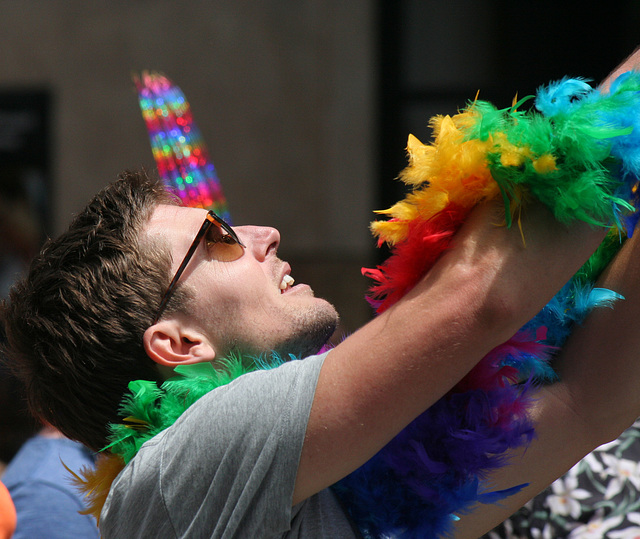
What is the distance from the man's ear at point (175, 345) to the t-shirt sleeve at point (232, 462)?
0.24m

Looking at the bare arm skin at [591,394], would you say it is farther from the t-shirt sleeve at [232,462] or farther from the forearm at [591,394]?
the t-shirt sleeve at [232,462]

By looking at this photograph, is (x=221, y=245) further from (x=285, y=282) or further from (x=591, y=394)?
(x=591, y=394)

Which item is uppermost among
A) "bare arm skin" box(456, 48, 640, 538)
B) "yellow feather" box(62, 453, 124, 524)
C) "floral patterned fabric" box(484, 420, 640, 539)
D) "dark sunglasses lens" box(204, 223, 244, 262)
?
"dark sunglasses lens" box(204, 223, 244, 262)

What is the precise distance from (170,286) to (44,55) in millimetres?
4232

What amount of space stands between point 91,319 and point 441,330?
0.83 metres

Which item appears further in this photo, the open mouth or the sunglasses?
the open mouth

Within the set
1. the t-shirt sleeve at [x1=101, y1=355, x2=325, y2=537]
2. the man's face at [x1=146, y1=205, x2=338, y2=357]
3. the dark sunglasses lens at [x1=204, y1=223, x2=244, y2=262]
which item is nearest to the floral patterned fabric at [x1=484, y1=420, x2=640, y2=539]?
the man's face at [x1=146, y1=205, x2=338, y2=357]

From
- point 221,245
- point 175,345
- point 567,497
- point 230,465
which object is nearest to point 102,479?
point 175,345

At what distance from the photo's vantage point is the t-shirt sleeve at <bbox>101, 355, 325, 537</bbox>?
1.24 m

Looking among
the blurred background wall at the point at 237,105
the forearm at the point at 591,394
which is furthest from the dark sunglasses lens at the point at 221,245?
the blurred background wall at the point at 237,105

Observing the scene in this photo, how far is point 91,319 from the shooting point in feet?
5.26

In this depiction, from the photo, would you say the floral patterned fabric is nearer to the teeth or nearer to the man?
the man

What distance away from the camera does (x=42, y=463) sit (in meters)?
2.31

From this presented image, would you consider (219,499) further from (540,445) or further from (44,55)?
(44,55)
